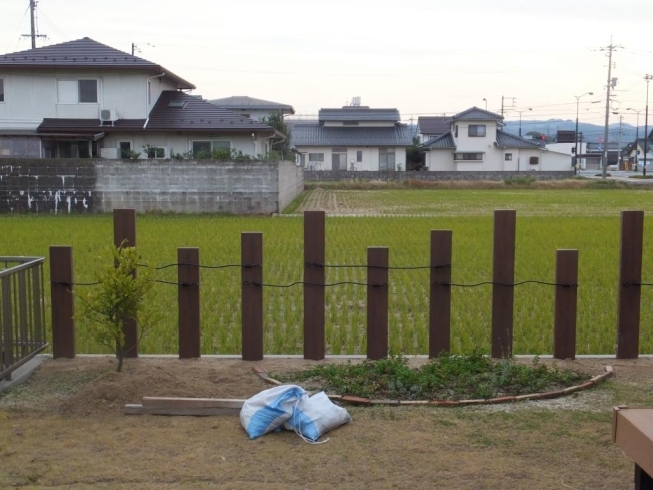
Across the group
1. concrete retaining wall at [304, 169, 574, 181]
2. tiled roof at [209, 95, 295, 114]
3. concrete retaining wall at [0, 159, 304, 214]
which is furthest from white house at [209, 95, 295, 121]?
concrete retaining wall at [0, 159, 304, 214]

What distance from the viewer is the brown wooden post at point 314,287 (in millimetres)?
5953

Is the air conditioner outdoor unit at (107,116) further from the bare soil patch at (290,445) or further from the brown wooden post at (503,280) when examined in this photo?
the brown wooden post at (503,280)

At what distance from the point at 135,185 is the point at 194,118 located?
7.46m

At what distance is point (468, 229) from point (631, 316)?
44.7 feet

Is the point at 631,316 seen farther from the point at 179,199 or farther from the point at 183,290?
the point at 179,199

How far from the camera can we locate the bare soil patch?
12.4ft

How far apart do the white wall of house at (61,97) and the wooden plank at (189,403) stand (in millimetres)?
27211

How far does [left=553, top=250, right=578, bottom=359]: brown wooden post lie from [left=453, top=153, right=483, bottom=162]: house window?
56.0m

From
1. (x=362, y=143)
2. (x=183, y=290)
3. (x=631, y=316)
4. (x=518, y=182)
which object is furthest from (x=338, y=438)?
(x=362, y=143)

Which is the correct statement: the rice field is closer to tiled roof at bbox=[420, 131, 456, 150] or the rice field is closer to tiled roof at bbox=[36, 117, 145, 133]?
tiled roof at bbox=[36, 117, 145, 133]

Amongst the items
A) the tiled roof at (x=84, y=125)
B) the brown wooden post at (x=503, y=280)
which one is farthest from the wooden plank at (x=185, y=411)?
the tiled roof at (x=84, y=125)

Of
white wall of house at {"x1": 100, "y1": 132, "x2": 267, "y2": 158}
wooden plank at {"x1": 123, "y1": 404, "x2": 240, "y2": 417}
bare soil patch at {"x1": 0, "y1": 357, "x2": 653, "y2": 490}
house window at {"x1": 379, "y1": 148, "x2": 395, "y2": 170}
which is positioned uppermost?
white wall of house at {"x1": 100, "y1": 132, "x2": 267, "y2": 158}

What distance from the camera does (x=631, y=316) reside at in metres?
6.03

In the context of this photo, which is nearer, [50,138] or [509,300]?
[509,300]
